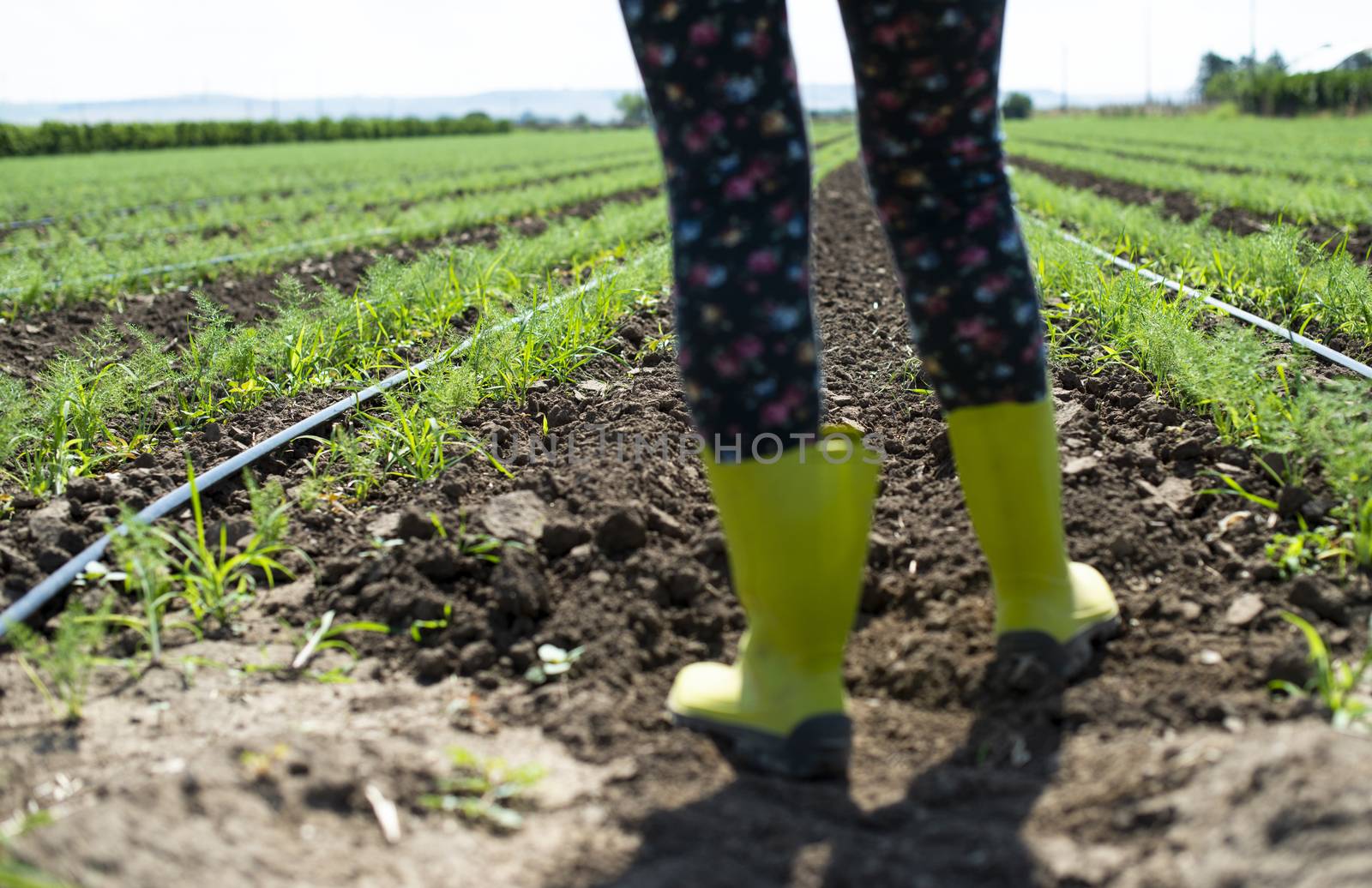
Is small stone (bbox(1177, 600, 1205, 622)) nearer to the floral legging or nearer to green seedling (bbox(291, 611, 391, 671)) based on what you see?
the floral legging

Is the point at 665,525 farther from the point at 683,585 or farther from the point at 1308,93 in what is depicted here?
the point at 1308,93

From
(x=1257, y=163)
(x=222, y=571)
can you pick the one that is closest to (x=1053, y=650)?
(x=222, y=571)

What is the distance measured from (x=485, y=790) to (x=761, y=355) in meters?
0.65

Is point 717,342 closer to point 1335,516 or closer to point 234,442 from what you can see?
point 1335,516

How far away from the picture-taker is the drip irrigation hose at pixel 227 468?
75.7 inches

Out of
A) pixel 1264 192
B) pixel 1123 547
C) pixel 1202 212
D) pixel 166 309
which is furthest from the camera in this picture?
pixel 1264 192

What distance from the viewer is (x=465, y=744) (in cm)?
153

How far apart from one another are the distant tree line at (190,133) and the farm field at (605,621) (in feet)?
121

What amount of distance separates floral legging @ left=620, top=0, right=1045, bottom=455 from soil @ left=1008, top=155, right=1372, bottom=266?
3.50 m

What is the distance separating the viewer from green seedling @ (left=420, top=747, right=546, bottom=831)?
4.32 feet

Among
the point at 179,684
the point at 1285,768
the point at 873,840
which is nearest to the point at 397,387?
the point at 179,684

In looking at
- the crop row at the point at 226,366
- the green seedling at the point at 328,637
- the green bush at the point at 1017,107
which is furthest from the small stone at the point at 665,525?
the green bush at the point at 1017,107

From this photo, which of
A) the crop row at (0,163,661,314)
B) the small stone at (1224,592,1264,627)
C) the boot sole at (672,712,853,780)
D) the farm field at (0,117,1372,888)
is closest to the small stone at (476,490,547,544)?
the farm field at (0,117,1372,888)

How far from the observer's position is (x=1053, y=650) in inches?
63.1
